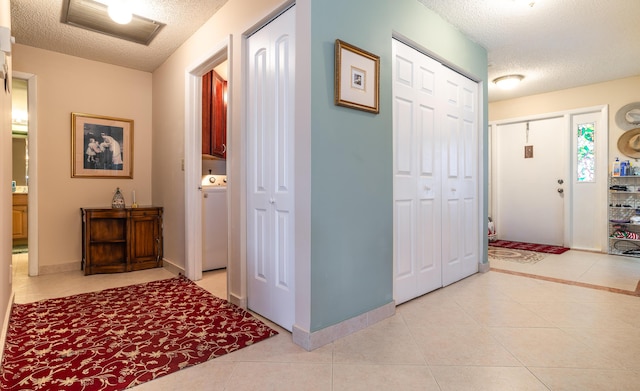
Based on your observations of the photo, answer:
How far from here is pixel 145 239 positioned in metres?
3.88

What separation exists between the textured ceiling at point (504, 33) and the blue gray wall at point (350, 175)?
0.95 m

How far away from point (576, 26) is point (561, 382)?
3386mm

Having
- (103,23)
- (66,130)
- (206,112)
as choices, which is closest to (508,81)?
(206,112)

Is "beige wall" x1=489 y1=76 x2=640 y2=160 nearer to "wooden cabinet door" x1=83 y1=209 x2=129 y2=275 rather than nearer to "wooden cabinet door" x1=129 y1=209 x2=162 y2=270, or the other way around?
"wooden cabinet door" x1=129 y1=209 x2=162 y2=270

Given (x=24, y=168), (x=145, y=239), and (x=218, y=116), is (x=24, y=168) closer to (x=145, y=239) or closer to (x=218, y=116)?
(x=145, y=239)

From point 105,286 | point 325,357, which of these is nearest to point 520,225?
point 325,357

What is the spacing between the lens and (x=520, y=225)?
571cm

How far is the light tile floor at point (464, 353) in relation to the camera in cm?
155

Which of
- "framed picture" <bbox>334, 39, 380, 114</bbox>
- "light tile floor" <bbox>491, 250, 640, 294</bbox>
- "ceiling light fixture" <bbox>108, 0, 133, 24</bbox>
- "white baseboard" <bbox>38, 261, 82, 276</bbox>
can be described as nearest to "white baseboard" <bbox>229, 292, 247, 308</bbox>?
"framed picture" <bbox>334, 39, 380, 114</bbox>

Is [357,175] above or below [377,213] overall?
above

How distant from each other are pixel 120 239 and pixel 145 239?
259 millimetres

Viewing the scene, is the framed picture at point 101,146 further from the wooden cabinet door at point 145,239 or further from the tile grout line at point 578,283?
the tile grout line at point 578,283

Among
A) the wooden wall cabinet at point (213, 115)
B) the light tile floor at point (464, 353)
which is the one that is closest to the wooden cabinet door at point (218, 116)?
the wooden wall cabinet at point (213, 115)

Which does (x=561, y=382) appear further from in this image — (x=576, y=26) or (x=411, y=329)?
(x=576, y=26)
